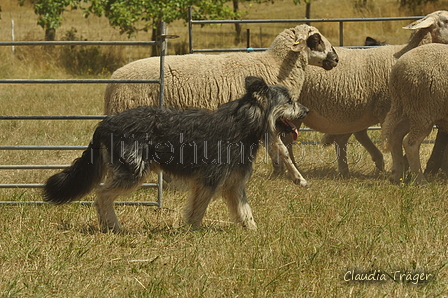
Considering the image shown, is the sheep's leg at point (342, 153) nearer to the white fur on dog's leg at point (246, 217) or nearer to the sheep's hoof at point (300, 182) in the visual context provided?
the sheep's hoof at point (300, 182)

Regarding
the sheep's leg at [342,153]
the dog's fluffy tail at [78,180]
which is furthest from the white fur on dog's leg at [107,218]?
the sheep's leg at [342,153]

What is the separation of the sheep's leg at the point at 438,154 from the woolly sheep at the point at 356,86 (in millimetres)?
771

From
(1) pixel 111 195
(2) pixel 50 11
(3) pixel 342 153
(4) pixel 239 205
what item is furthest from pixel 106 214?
(2) pixel 50 11

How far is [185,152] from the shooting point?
4949 mm

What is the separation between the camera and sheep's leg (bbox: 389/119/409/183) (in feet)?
23.4

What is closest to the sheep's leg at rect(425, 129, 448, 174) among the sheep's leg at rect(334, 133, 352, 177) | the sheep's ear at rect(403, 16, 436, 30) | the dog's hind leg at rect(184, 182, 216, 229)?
the sheep's leg at rect(334, 133, 352, 177)

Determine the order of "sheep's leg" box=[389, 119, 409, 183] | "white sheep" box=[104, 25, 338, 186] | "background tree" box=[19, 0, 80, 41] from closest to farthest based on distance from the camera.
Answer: "white sheep" box=[104, 25, 338, 186] → "sheep's leg" box=[389, 119, 409, 183] → "background tree" box=[19, 0, 80, 41]

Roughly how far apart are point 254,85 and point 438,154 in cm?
372

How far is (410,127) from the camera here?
6988mm

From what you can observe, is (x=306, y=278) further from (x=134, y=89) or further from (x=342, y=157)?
(x=342, y=157)

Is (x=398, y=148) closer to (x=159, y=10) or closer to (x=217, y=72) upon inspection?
(x=217, y=72)

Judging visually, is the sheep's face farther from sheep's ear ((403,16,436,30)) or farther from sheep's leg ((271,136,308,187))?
sheep's leg ((271,136,308,187))

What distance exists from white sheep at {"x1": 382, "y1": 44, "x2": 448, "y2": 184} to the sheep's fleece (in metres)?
0.90

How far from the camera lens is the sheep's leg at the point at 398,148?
23.4 ft
